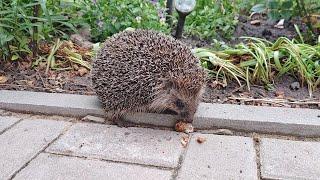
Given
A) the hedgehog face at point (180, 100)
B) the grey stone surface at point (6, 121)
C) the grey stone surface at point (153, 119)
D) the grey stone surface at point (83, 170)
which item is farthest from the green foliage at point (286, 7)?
the grey stone surface at point (6, 121)

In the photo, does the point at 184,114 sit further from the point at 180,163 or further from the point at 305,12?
the point at 305,12

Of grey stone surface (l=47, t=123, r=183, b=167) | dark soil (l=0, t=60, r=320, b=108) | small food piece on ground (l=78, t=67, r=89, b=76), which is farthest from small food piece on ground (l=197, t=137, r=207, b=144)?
small food piece on ground (l=78, t=67, r=89, b=76)

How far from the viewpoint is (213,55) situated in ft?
10.9

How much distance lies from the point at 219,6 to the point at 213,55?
1.47 m

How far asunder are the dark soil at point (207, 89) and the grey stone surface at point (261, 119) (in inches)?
6.1

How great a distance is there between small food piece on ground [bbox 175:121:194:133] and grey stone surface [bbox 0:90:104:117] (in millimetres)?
615

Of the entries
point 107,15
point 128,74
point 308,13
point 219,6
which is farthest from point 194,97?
point 219,6

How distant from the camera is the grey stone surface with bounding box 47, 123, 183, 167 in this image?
7.47 feet

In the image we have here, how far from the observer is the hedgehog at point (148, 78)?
2.62 metres

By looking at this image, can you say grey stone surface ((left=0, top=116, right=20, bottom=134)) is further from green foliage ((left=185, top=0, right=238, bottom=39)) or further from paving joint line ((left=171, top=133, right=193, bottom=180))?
green foliage ((left=185, top=0, right=238, bottom=39))

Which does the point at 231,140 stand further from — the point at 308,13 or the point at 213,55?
the point at 308,13

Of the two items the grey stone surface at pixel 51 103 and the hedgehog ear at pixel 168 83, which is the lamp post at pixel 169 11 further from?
the hedgehog ear at pixel 168 83

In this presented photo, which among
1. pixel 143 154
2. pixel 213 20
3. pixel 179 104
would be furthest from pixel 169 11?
pixel 143 154

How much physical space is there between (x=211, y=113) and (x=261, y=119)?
36 cm
